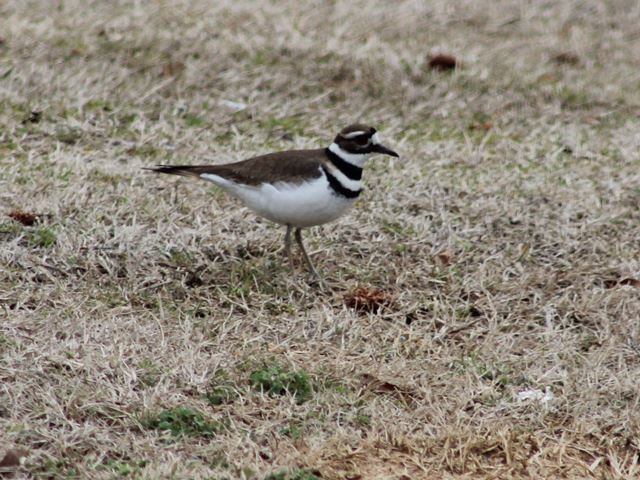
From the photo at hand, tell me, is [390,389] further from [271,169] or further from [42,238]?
[42,238]

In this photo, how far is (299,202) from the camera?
17.9ft

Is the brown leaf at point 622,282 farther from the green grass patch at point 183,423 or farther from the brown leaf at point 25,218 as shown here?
the brown leaf at point 25,218

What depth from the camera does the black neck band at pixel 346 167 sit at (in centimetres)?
560

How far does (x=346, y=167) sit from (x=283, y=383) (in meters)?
1.44

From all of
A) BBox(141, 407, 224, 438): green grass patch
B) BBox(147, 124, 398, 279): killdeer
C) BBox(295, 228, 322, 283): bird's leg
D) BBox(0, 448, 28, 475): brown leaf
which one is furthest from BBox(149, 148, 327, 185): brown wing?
BBox(0, 448, 28, 475): brown leaf

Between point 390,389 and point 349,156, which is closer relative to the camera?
point 390,389

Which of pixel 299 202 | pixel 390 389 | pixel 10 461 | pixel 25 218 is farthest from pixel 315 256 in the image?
pixel 10 461

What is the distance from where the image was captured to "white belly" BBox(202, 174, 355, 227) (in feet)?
17.9

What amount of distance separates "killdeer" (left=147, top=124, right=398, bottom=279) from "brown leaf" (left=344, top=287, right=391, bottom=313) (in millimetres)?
262

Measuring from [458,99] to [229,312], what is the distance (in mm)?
3793

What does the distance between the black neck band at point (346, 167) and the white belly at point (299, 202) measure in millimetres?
132

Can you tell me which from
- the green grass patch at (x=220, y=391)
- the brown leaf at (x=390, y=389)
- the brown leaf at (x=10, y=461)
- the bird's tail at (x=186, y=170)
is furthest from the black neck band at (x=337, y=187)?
the brown leaf at (x=10, y=461)

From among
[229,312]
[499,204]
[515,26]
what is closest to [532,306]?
[499,204]

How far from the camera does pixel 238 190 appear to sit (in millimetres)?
5699
